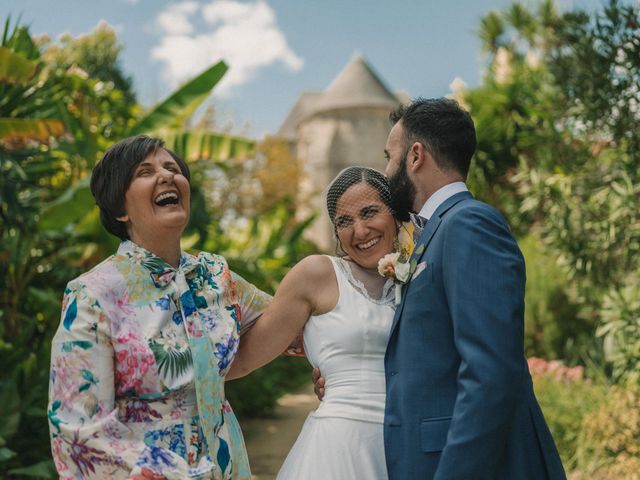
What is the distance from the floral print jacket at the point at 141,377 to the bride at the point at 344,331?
0.27m

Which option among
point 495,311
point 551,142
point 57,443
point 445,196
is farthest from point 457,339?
point 551,142

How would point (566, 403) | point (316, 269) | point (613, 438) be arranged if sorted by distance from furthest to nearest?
point (566, 403) < point (613, 438) < point (316, 269)

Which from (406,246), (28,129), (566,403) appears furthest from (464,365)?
(566,403)

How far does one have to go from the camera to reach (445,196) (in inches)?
90.9

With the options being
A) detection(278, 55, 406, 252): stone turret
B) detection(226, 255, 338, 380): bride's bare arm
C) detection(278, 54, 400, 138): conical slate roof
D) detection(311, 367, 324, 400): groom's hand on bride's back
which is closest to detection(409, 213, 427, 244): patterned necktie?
detection(226, 255, 338, 380): bride's bare arm

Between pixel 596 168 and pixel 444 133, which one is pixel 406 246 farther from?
pixel 596 168

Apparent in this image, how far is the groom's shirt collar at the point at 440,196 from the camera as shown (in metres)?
2.31

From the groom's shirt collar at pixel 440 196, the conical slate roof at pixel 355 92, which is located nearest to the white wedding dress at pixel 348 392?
the groom's shirt collar at pixel 440 196

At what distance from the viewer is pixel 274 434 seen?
363 inches

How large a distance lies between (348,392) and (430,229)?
69 cm

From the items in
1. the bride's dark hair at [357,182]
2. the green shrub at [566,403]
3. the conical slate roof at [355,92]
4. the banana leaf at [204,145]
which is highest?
the conical slate roof at [355,92]

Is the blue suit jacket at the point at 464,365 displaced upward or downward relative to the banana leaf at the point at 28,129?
downward

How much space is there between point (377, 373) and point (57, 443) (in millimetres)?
1118

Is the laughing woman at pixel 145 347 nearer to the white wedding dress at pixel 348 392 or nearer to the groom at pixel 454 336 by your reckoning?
the white wedding dress at pixel 348 392
